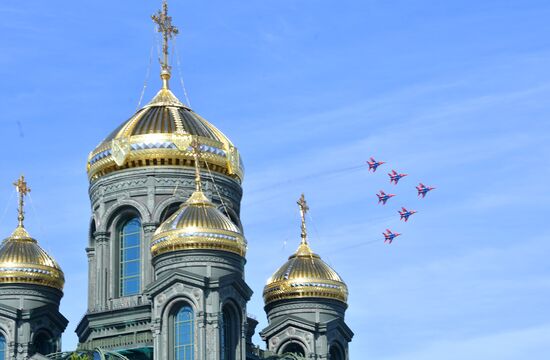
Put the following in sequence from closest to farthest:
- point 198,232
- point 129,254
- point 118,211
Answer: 1. point 198,232
2. point 129,254
3. point 118,211

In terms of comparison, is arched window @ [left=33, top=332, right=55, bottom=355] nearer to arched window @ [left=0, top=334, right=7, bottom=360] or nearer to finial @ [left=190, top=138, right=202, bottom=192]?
arched window @ [left=0, top=334, right=7, bottom=360]

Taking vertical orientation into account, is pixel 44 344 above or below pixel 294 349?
above

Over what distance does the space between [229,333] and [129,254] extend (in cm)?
789

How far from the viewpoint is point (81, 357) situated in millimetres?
68062

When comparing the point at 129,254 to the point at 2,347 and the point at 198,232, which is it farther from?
the point at 198,232

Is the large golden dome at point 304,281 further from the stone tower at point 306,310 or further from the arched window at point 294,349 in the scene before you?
the arched window at point 294,349

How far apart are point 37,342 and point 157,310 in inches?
329

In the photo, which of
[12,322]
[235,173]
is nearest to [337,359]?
[235,173]

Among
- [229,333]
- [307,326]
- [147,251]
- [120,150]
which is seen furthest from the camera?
[307,326]

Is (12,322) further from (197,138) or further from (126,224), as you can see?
(197,138)

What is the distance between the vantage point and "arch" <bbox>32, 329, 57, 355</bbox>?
73375 mm

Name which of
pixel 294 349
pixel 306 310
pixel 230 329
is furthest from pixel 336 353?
pixel 230 329

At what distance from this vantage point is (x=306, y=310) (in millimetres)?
75438

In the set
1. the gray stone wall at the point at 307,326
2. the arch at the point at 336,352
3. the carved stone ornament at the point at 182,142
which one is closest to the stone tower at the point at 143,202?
the carved stone ornament at the point at 182,142
